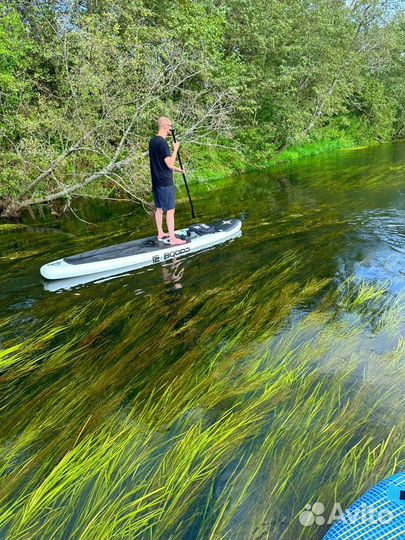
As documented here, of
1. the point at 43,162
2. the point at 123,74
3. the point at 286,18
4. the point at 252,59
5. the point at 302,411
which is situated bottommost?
the point at 302,411

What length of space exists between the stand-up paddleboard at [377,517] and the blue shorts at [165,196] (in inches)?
223

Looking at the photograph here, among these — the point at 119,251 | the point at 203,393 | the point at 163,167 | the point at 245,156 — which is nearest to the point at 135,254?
the point at 119,251

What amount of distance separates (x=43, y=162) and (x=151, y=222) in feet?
12.0

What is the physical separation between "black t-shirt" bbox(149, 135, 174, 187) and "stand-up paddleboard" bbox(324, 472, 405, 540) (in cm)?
572

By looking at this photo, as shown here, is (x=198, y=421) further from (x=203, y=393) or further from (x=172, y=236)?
(x=172, y=236)

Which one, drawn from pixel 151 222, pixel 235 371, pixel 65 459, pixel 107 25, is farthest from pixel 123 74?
pixel 65 459

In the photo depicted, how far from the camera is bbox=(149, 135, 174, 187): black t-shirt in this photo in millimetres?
6371

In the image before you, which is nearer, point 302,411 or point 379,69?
point 302,411

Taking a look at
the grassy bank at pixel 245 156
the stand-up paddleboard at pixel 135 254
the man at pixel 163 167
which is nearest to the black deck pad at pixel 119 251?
the stand-up paddleboard at pixel 135 254

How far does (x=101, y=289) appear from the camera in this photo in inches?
240

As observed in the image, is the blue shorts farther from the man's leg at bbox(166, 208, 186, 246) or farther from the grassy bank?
the grassy bank

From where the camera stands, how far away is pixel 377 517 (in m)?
1.77

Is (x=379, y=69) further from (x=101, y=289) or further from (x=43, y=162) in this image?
(x=101, y=289)

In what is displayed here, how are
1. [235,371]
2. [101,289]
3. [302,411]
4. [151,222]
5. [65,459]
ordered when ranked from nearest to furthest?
[65,459]
[302,411]
[235,371]
[101,289]
[151,222]
